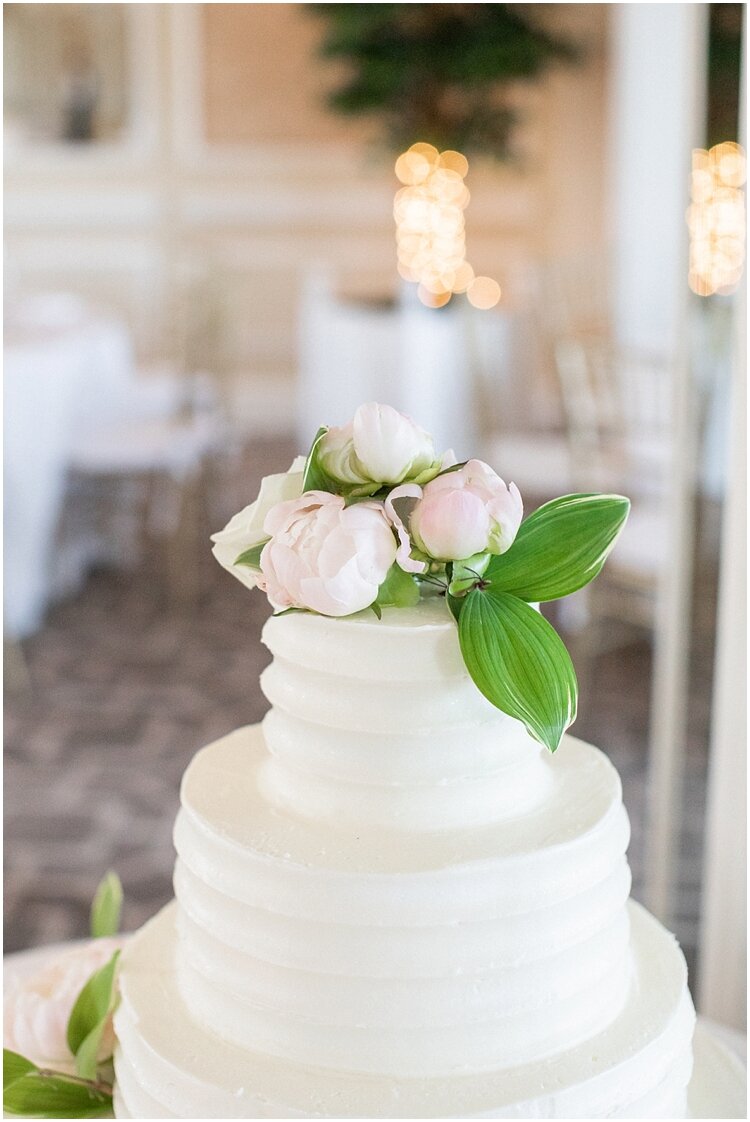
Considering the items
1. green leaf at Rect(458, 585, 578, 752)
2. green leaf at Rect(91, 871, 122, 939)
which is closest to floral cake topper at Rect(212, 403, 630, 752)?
green leaf at Rect(458, 585, 578, 752)

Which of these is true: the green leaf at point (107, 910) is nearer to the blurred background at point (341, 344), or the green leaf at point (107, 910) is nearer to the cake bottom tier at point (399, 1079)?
the cake bottom tier at point (399, 1079)

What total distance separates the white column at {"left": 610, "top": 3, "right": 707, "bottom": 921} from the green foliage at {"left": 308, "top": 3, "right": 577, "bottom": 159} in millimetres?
614

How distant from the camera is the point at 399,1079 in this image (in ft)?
3.16

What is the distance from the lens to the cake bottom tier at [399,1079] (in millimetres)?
949

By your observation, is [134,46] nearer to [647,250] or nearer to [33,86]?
[33,86]

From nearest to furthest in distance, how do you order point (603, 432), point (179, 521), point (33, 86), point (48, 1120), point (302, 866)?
point (302, 866) → point (48, 1120) → point (603, 432) → point (179, 521) → point (33, 86)

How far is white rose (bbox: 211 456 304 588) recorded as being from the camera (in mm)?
1043

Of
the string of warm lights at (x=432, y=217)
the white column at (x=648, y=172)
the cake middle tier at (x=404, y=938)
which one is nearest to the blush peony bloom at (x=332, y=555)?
the cake middle tier at (x=404, y=938)

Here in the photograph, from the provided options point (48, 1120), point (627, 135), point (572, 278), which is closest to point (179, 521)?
point (572, 278)

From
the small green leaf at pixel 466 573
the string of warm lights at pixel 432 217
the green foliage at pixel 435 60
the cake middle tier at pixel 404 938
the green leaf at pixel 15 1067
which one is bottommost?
the green leaf at pixel 15 1067

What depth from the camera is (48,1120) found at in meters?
1.18

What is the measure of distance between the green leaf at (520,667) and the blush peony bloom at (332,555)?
0.08 metres

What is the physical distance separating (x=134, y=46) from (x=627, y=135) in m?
3.86

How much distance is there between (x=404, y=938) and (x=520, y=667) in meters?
0.21
